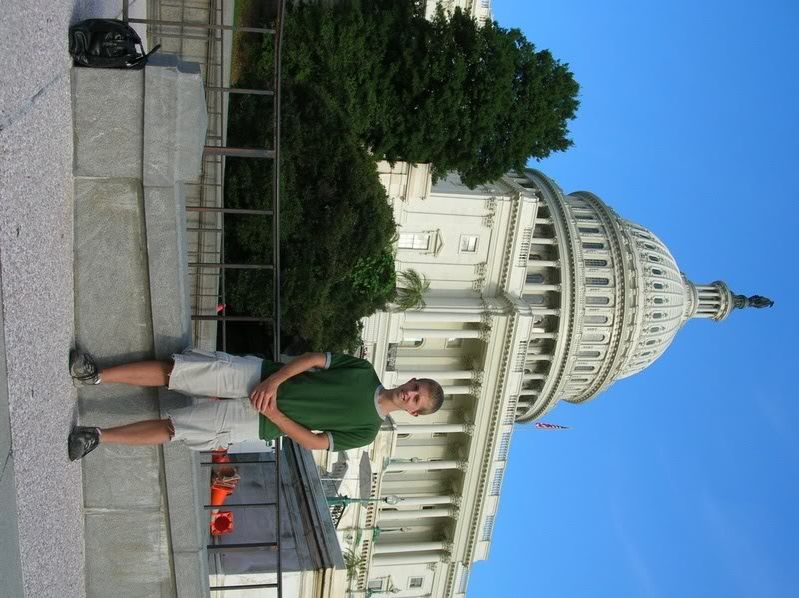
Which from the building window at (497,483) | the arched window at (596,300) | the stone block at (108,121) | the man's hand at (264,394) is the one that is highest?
the stone block at (108,121)

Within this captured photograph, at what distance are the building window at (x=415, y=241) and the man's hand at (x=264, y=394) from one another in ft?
96.6

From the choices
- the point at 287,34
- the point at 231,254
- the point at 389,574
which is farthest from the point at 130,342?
the point at 389,574

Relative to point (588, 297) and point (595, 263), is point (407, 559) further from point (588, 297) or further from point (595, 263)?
point (595, 263)

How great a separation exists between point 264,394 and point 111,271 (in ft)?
5.91

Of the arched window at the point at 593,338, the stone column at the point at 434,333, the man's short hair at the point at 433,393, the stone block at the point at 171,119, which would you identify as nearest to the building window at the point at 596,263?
the arched window at the point at 593,338

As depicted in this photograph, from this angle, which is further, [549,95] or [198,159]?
[549,95]

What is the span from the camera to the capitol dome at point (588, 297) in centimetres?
4791

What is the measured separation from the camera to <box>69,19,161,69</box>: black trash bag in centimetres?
711

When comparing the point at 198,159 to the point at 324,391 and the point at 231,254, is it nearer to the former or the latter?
the point at 324,391

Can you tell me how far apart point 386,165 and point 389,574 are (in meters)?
21.7

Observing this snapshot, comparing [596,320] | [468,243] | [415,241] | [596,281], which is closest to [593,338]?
[596,320]

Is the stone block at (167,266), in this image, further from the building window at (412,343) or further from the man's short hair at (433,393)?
the building window at (412,343)

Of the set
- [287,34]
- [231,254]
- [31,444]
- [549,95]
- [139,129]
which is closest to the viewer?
[31,444]

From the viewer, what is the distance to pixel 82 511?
8.55 metres
